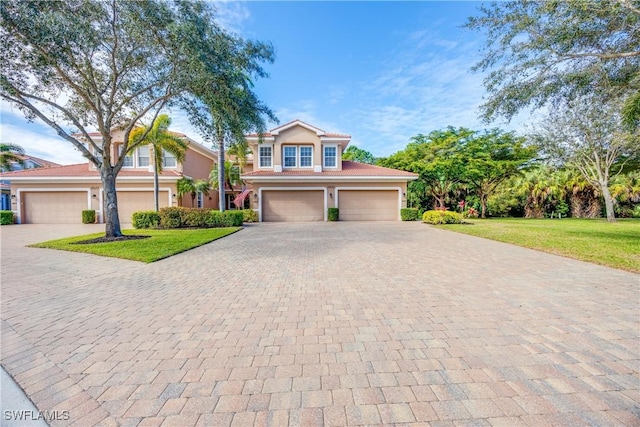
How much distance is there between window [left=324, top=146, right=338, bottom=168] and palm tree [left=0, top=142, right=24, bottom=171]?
89.4 feet

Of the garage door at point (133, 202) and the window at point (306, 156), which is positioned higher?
the window at point (306, 156)

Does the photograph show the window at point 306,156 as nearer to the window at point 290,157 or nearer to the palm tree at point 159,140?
the window at point 290,157

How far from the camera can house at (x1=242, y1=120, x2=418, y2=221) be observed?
19.2 m

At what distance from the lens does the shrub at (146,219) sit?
14.2 meters

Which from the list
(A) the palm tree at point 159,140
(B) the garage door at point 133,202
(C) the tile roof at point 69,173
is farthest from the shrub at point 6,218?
(A) the palm tree at point 159,140

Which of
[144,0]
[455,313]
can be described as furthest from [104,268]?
[144,0]

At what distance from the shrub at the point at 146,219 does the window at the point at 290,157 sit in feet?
31.5

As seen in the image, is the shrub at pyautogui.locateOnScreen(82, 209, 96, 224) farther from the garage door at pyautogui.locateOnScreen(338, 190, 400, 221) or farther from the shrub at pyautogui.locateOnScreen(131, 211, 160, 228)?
the garage door at pyautogui.locateOnScreen(338, 190, 400, 221)

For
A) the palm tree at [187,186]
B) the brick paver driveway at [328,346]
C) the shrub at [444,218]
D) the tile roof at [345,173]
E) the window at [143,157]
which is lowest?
the brick paver driveway at [328,346]

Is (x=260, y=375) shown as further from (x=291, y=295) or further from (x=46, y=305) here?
(x=46, y=305)

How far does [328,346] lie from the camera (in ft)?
9.18

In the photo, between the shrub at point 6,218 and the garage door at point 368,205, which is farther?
the garage door at point 368,205

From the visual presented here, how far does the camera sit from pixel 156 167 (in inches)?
626

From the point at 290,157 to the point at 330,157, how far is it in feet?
10.3
